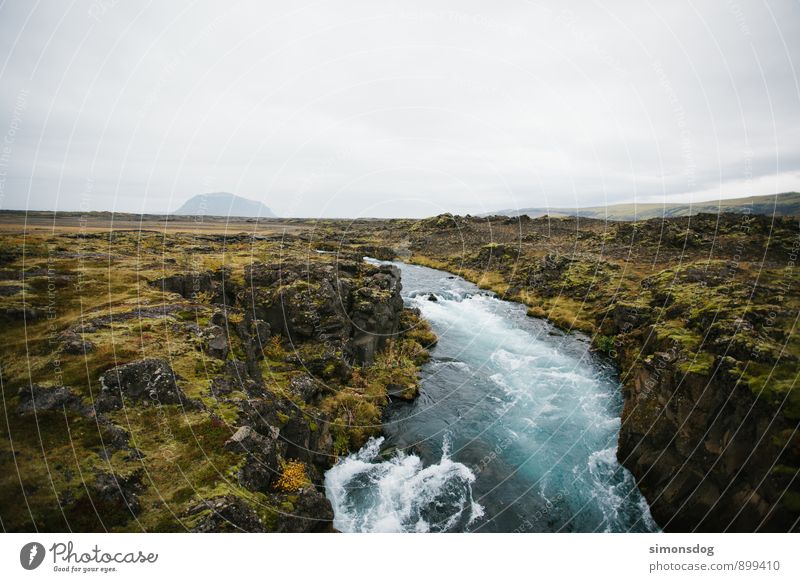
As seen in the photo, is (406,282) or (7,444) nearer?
(7,444)

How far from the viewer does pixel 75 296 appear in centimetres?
1742

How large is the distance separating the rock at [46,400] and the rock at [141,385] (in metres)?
0.63

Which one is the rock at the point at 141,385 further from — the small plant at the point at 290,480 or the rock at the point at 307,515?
the rock at the point at 307,515

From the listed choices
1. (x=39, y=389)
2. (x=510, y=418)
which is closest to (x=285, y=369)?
(x=39, y=389)

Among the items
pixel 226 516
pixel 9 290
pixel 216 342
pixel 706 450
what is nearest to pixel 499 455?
pixel 706 450

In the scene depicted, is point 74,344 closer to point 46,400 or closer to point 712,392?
point 46,400

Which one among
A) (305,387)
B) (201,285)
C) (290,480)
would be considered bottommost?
(290,480)

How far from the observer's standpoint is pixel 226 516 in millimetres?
9062

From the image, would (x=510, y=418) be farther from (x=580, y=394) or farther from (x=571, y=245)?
(x=571, y=245)

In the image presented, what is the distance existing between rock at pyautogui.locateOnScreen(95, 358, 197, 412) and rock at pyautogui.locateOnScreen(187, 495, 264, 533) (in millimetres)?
4050

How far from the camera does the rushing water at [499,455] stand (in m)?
14.9

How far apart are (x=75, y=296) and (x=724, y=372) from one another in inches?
1157

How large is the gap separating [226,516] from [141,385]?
5.90 m
